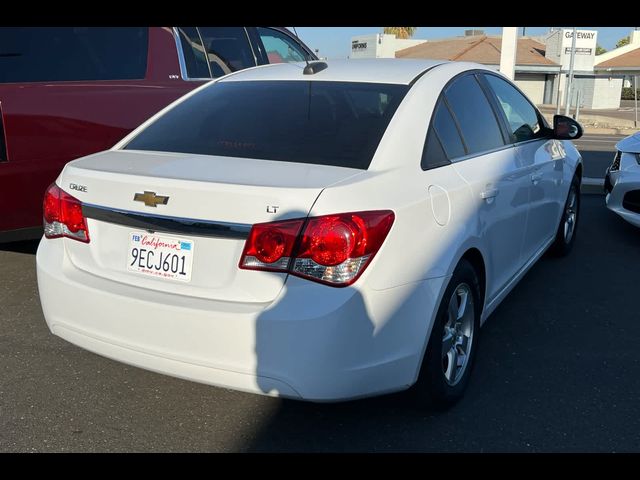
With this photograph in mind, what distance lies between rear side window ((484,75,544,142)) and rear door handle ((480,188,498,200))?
84 centimetres

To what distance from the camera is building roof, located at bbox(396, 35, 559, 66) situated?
4513cm

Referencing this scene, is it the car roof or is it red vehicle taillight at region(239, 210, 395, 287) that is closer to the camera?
red vehicle taillight at region(239, 210, 395, 287)

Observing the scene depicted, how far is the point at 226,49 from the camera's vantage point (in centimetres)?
618

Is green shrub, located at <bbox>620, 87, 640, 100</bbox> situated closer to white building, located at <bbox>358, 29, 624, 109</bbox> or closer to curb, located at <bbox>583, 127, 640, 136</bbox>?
white building, located at <bbox>358, 29, 624, 109</bbox>

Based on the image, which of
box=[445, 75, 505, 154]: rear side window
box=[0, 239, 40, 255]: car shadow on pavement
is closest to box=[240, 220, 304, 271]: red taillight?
box=[445, 75, 505, 154]: rear side window

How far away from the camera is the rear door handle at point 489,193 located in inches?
129

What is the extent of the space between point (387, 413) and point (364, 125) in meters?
1.35

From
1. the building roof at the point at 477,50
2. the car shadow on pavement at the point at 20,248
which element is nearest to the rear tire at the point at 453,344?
the car shadow on pavement at the point at 20,248

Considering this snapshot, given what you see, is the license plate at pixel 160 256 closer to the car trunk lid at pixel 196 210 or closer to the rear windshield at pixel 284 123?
the car trunk lid at pixel 196 210

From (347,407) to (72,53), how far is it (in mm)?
3434

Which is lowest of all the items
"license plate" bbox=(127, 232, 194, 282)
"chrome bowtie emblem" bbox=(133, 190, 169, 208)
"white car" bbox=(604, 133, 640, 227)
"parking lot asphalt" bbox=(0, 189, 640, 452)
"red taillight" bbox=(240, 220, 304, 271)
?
"parking lot asphalt" bbox=(0, 189, 640, 452)

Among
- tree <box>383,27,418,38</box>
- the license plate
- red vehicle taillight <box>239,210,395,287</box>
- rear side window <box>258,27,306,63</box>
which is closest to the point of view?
red vehicle taillight <box>239,210,395,287</box>

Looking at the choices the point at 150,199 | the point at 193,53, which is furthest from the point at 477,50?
the point at 150,199

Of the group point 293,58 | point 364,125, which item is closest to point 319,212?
point 364,125
